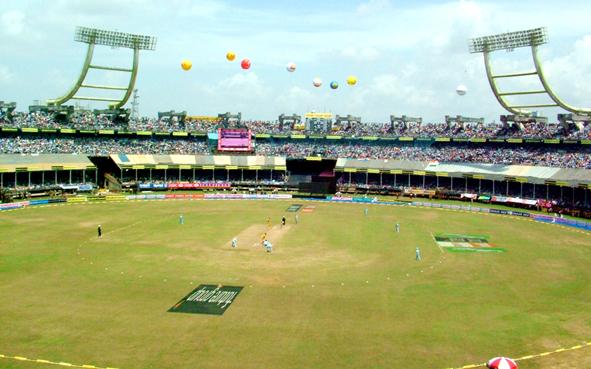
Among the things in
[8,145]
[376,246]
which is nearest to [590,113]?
[376,246]

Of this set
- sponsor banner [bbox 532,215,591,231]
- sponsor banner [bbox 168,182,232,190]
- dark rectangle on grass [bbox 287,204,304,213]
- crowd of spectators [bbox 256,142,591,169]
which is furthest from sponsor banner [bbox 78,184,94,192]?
sponsor banner [bbox 532,215,591,231]

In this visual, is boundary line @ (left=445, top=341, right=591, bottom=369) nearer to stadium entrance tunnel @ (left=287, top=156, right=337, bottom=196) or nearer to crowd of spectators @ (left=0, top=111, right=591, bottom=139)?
crowd of spectators @ (left=0, top=111, right=591, bottom=139)

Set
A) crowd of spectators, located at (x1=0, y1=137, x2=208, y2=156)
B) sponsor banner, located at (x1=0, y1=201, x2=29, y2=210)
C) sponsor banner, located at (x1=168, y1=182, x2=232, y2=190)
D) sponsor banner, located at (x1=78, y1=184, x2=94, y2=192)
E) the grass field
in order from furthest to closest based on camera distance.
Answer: sponsor banner, located at (x1=168, y1=182, x2=232, y2=190) → crowd of spectators, located at (x1=0, y1=137, x2=208, y2=156) → sponsor banner, located at (x1=78, y1=184, x2=94, y2=192) → sponsor banner, located at (x1=0, y1=201, x2=29, y2=210) → the grass field

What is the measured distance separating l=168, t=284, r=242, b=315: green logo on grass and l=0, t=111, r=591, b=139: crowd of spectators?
76.3m

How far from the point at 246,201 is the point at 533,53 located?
Result: 51.4 meters

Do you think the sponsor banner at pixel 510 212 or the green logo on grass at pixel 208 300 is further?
the sponsor banner at pixel 510 212

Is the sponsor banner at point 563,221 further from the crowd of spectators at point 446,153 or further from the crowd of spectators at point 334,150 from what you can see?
the crowd of spectators at point 334,150

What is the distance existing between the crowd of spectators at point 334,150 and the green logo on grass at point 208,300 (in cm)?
6740

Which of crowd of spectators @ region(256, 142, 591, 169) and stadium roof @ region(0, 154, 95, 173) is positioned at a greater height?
crowd of spectators @ region(256, 142, 591, 169)

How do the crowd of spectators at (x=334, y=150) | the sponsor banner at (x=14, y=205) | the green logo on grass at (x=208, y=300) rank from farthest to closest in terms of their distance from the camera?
1. the crowd of spectators at (x=334, y=150)
2. the sponsor banner at (x=14, y=205)
3. the green logo on grass at (x=208, y=300)

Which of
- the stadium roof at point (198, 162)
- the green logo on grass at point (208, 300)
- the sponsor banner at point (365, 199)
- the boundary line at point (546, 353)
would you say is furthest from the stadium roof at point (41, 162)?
the boundary line at point (546, 353)

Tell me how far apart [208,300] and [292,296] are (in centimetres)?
534

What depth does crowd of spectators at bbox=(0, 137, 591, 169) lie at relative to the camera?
9019 centimetres

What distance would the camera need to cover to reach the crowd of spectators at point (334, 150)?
9019 centimetres
